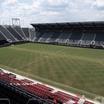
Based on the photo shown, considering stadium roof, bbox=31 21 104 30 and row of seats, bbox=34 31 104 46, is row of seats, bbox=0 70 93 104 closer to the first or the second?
row of seats, bbox=34 31 104 46

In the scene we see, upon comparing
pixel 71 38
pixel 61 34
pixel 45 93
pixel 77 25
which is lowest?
pixel 71 38

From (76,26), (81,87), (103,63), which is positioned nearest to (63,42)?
(76,26)

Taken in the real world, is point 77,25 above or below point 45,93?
above

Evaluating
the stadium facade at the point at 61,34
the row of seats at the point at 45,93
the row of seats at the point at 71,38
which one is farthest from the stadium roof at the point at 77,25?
the row of seats at the point at 45,93

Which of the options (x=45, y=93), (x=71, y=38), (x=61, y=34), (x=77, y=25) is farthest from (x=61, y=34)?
(x=45, y=93)

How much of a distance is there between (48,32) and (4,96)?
76.0m

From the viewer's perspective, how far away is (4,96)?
2423 cm

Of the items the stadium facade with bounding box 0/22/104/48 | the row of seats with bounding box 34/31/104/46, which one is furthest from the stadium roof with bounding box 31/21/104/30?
the row of seats with bounding box 34/31/104/46

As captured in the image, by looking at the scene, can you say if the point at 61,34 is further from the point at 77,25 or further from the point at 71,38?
the point at 77,25

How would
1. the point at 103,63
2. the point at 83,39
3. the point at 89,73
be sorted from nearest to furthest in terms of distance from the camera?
1. the point at 89,73
2. the point at 103,63
3. the point at 83,39

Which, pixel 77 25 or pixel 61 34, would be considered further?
pixel 61 34

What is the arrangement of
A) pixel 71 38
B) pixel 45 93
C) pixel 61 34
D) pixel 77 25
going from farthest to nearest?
pixel 61 34, pixel 71 38, pixel 77 25, pixel 45 93

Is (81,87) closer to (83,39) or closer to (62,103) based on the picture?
(62,103)

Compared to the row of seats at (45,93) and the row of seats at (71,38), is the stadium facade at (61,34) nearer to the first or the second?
the row of seats at (71,38)
